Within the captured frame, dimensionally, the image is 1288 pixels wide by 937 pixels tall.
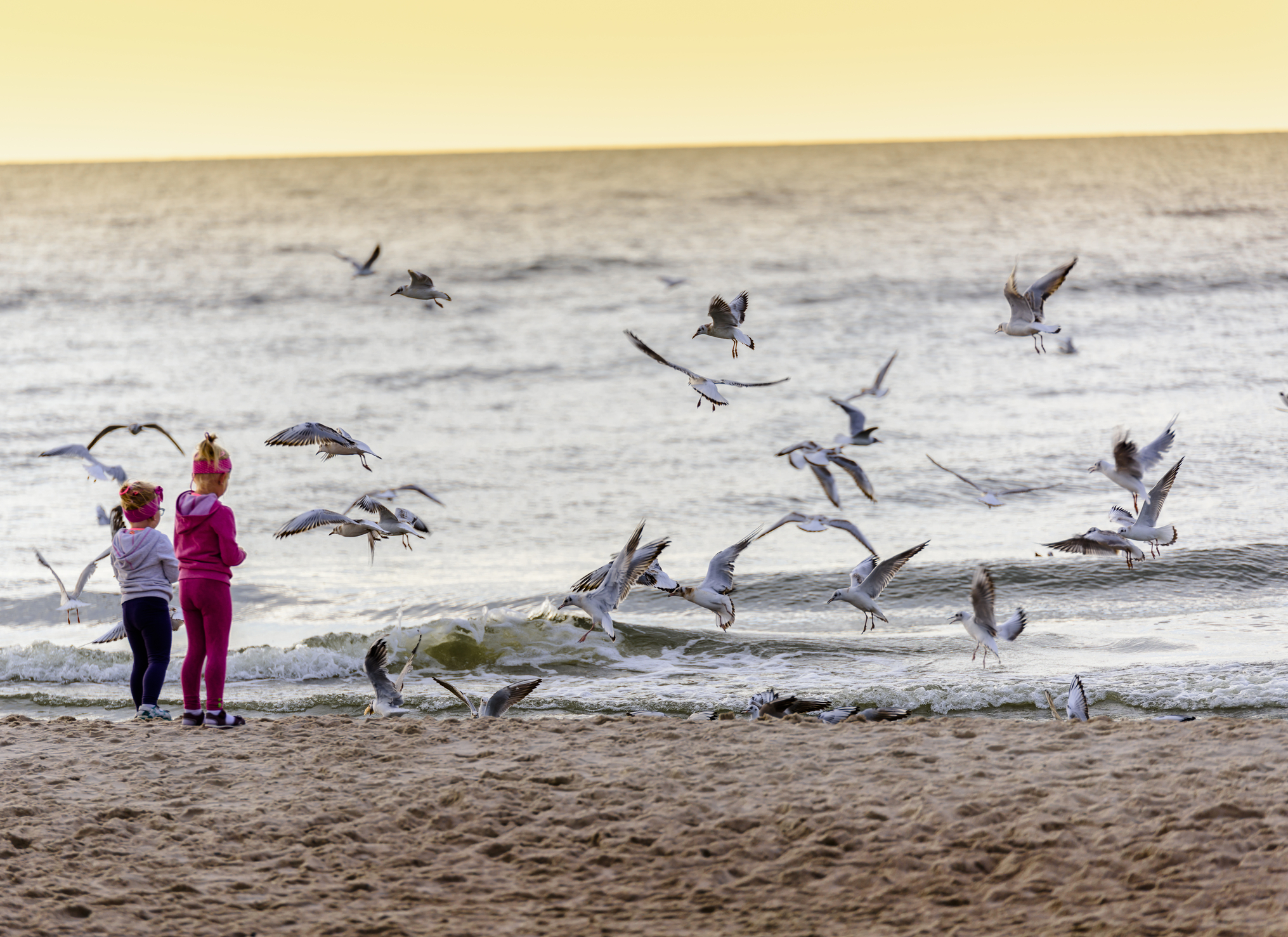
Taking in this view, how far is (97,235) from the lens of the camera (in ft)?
181

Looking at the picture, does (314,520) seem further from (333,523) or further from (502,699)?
(502,699)

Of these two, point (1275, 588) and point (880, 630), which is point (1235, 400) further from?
point (880, 630)

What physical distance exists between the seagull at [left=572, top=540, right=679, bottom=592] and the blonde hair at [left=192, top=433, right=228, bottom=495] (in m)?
2.13

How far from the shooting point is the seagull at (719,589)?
7867 mm

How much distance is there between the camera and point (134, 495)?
7.08m

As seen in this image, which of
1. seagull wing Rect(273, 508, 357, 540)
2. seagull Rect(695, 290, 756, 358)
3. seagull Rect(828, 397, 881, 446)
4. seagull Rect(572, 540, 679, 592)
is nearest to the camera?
seagull Rect(572, 540, 679, 592)

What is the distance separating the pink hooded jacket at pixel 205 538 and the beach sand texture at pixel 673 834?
996 millimetres

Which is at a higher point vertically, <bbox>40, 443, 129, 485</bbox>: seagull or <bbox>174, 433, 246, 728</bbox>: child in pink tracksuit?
<bbox>40, 443, 129, 485</bbox>: seagull

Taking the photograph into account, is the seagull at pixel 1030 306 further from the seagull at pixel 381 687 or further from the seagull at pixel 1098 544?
the seagull at pixel 381 687

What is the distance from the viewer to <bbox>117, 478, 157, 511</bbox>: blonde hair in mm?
7062

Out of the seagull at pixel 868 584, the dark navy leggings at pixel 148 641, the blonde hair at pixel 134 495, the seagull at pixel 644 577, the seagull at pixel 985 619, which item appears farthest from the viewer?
the seagull at pixel 868 584

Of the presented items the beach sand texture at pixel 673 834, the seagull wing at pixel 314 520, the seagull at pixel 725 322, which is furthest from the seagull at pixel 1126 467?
the seagull wing at pixel 314 520

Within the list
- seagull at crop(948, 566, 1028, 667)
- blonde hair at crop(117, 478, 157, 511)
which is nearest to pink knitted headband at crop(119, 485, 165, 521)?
blonde hair at crop(117, 478, 157, 511)

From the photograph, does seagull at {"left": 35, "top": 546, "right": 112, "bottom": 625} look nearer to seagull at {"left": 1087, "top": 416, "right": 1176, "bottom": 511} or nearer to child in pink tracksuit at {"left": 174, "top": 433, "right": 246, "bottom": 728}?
child in pink tracksuit at {"left": 174, "top": 433, "right": 246, "bottom": 728}
